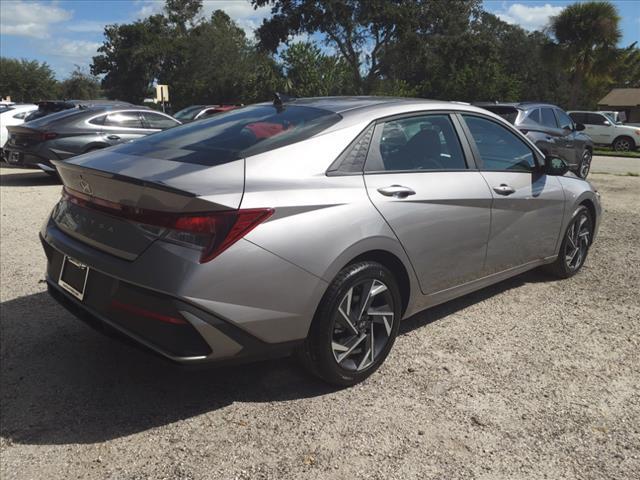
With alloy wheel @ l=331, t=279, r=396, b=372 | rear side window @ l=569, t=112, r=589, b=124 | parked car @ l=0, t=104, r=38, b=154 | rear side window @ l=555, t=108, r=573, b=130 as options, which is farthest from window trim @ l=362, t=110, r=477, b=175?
rear side window @ l=569, t=112, r=589, b=124

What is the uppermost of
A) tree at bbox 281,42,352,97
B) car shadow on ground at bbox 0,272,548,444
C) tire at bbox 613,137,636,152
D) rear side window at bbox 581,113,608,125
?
tree at bbox 281,42,352,97

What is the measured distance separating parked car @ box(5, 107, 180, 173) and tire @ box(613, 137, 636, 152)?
2057 cm

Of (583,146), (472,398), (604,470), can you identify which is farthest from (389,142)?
(583,146)

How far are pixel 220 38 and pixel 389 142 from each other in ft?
187

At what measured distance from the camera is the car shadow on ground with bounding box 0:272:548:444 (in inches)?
113

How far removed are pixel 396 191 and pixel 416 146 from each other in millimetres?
519

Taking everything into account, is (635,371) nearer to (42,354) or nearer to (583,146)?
(42,354)

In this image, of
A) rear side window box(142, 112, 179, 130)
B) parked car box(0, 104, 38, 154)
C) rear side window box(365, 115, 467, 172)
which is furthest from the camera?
parked car box(0, 104, 38, 154)

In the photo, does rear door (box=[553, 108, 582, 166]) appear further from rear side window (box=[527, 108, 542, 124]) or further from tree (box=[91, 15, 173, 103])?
tree (box=[91, 15, 173, 103])

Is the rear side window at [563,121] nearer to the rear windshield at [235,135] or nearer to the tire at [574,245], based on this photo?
the tire at [574,245]

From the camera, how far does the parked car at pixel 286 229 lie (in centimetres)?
260

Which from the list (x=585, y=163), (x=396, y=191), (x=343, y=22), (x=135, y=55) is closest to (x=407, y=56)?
(x=343, y=22)

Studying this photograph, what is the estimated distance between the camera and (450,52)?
38.9 metres

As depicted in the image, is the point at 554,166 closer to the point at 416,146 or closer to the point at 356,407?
the point at 416,146
